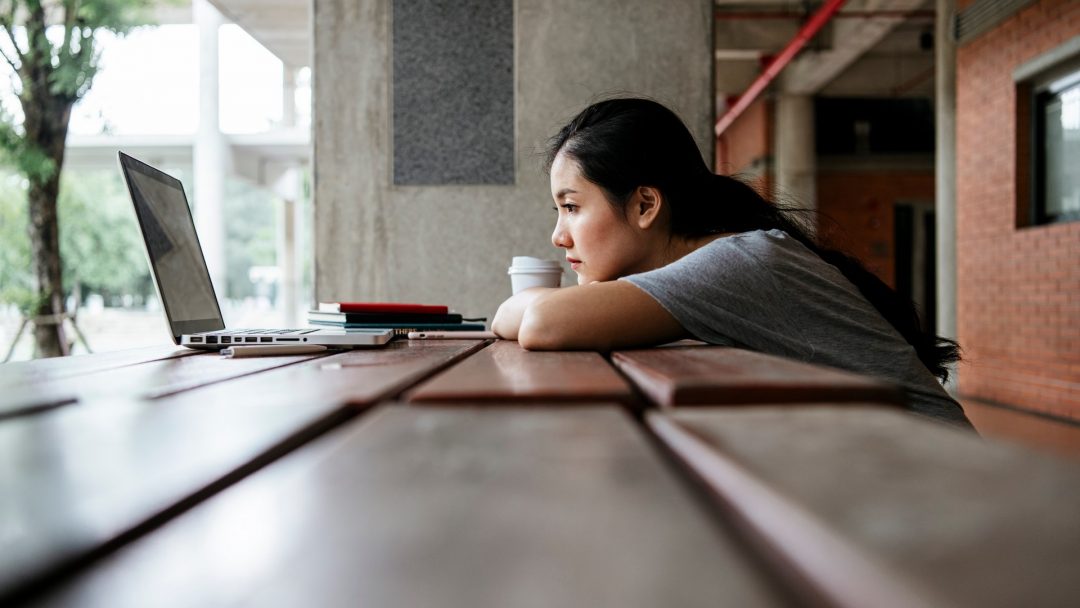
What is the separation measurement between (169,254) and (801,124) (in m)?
9.35

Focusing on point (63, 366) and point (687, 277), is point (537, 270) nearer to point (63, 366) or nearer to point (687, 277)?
point (687, 277)

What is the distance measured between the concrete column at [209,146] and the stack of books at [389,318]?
27.7ft

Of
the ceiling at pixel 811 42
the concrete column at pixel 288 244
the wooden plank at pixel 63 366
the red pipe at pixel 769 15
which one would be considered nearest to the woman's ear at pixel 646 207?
the wooden plank at pixel 63 366

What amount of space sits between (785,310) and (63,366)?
944 mm

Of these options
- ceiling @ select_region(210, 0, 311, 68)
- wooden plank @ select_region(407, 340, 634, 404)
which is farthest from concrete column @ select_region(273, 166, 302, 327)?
wooden plank @ select_region(407, 340, 634, 404)

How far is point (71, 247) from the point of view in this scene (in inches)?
489

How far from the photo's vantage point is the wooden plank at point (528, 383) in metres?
0.46

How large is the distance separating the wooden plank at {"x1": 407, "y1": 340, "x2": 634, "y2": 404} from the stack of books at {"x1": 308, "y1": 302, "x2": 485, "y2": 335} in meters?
0.65

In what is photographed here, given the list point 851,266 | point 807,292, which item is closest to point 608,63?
point 851,266

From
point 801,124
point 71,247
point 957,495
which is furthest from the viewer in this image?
point 71,247

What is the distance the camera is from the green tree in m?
5.74

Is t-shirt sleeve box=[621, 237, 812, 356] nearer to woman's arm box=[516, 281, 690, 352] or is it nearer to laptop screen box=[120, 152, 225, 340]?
woman's arm box=[516, 281, 690, 352]

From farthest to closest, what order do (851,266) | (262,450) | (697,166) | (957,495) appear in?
(697,166) → (851,266) → (262,450) → (957,495)

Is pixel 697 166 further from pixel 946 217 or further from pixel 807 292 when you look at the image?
pixel 946 217
